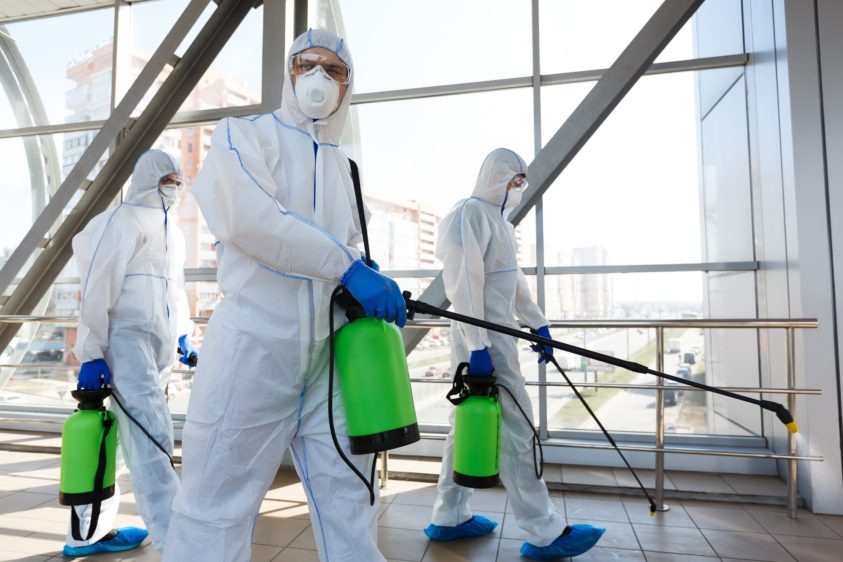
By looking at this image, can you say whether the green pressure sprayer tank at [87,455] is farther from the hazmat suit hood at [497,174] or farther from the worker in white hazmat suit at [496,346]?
the hazmat suit hood at [497,174]

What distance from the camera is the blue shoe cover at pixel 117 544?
188cm

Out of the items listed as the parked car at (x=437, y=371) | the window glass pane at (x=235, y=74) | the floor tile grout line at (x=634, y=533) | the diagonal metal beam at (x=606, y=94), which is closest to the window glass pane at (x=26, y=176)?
the window glass pane at (x=235, y=74)

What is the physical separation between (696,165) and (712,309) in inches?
32.0

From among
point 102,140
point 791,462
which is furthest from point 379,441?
point 102,140

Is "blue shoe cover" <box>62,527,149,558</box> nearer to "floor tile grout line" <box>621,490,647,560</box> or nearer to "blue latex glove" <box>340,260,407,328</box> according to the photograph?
"blue latex glove" <box>340,260,407,328</box>

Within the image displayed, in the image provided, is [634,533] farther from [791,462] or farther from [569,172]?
[569,172]

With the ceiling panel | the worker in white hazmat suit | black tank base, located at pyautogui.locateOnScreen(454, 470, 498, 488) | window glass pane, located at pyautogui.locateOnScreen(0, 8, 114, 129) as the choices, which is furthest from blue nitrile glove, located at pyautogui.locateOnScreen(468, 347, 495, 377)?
the ceiling panel

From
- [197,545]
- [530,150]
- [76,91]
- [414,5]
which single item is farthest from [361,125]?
[197,545]

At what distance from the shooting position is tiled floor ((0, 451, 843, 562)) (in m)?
1.88

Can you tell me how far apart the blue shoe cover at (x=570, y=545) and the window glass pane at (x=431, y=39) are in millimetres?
2467

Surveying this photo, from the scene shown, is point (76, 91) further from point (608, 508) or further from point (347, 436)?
point (608, 508)

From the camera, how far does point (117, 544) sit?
1939 mm

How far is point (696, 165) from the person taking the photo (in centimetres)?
299

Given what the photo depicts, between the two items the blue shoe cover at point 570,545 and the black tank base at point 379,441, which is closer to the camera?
the black tank base at point 379,441
